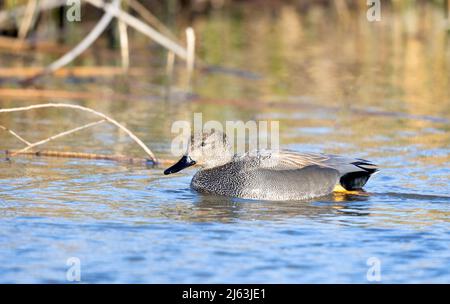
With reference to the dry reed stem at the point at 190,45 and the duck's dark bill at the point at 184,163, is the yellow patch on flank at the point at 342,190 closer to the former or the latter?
the duck's dark bill at the point at 184,163

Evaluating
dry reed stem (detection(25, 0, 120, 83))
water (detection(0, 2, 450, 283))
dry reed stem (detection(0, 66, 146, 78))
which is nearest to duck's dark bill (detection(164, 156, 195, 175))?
water (detection(0, 2, 450, 283))

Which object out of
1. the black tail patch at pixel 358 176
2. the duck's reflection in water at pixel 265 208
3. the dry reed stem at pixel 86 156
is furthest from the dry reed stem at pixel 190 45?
the duck's reflection in water at pixel 265 208

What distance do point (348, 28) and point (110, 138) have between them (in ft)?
45.3

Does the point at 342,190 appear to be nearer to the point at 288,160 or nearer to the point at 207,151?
the point at 288,160

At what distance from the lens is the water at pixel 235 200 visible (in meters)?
6.13

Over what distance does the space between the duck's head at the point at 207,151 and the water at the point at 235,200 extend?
27 cm

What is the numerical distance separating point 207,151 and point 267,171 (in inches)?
22.3

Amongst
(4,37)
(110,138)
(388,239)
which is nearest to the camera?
(388,239)

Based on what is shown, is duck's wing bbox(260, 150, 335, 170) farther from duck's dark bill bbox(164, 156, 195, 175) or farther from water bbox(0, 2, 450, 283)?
duck's dark bill bbox(164, 156, 195, 175)

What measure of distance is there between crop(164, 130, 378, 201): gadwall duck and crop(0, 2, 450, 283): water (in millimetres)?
126

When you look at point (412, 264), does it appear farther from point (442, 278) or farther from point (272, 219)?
point (272, 219)

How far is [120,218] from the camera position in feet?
23.6

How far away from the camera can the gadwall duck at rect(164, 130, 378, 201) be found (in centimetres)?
803

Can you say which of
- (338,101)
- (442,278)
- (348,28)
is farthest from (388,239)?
(348,28)
